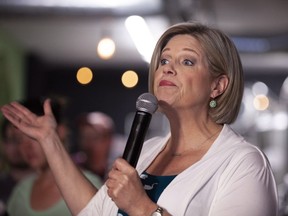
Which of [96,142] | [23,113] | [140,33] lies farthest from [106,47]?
[23,113]

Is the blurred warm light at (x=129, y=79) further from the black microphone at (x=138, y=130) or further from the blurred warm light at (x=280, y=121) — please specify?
the black microphone at (x=138, y=130)

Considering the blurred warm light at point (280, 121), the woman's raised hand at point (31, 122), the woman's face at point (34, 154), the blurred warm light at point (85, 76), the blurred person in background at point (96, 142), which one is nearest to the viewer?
the woman's raised hand at point (31, 122)

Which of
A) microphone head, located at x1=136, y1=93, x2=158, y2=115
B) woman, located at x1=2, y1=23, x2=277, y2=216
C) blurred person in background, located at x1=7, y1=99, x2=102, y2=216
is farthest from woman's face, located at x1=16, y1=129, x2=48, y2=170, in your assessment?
microphone head, located at x1=136, y1=93, x2=158, y2=115

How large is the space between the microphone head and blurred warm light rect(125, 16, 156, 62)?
20.8 ft

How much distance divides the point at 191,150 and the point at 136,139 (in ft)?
1.22

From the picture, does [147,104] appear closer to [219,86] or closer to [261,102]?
[219,86]

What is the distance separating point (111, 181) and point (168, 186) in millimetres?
262

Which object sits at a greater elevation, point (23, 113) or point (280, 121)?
point (23, 113)

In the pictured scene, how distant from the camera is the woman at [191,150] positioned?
6.27 ft

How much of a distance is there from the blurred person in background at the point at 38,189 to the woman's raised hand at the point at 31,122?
0.88 m

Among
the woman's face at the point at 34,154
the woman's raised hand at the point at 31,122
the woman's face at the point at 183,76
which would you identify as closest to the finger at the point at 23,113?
the woman's raised hand at the point at 31,122

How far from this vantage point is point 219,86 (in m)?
2.29

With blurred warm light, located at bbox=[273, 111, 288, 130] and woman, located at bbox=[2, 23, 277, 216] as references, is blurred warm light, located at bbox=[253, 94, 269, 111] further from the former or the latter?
woman, located at bbox=[2, 23, 277, 216]

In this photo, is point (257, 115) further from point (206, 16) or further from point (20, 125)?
point (20, 125)
